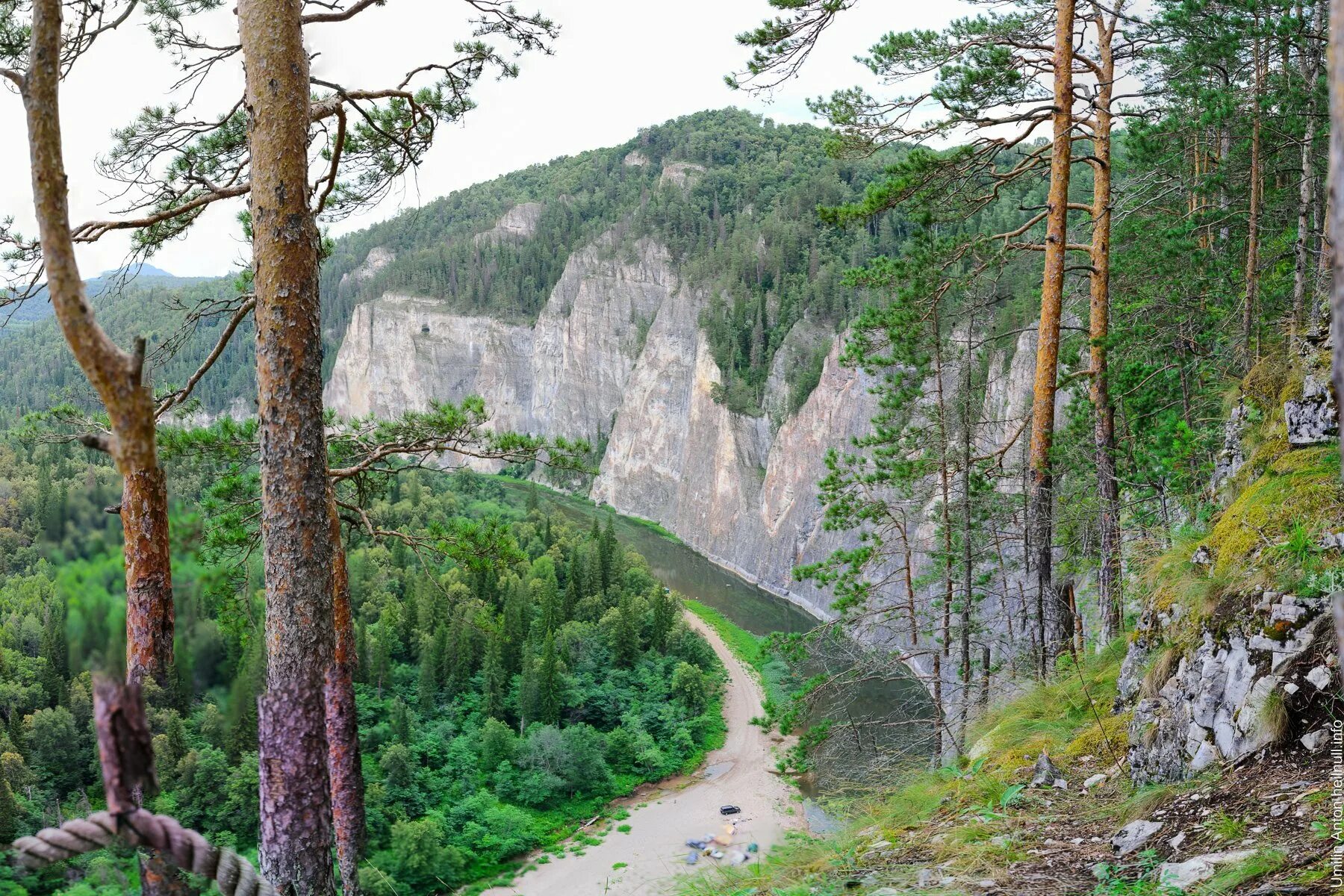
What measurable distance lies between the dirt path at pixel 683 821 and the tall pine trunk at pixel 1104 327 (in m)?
9.85

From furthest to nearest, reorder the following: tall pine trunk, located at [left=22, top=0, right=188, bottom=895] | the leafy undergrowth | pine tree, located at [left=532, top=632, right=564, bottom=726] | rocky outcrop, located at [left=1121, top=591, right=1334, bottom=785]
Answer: pine tree, located at [left=532, top=632, right=564, bottom=726] < rocky outcrop, located at [left=1121, top=591, right=1334, bottom=785] < the leafy undergrowth < tall pine trunk, located at [left=22, top=0, right=188, bottom=895]

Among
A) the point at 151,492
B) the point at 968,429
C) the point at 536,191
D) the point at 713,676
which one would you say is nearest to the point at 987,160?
the point at 968,429

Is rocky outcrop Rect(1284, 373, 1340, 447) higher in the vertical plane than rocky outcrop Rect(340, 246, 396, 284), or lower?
lower

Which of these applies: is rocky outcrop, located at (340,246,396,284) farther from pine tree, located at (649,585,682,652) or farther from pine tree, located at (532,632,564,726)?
pine tree, located at (532,632,564,726)

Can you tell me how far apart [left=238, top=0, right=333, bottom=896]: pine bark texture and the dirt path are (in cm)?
1193

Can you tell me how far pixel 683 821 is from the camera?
2088 cm

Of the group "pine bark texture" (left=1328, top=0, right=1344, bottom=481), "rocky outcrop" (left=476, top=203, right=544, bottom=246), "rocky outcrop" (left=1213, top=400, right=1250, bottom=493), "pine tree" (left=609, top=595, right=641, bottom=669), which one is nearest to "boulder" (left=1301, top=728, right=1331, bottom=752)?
"pine bark texture" (left=1328, top=0, right=1344, bottom=481)

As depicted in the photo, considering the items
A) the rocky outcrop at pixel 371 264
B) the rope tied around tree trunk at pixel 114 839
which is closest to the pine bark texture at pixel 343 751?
the rope tied around tree trunk at pixel 114 839

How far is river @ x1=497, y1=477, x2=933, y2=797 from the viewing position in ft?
40.5

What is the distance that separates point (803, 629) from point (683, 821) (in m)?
12.8

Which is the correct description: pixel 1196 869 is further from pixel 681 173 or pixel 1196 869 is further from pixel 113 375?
pixel 681 173

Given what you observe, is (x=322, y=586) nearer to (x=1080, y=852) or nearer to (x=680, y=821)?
(x=1080, y=852)

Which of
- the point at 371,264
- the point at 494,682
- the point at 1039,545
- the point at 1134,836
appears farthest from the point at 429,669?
the point at 371,264

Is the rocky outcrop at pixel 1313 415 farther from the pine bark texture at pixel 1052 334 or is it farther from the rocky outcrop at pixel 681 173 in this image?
the rocky outcrop at pixel 681 173
